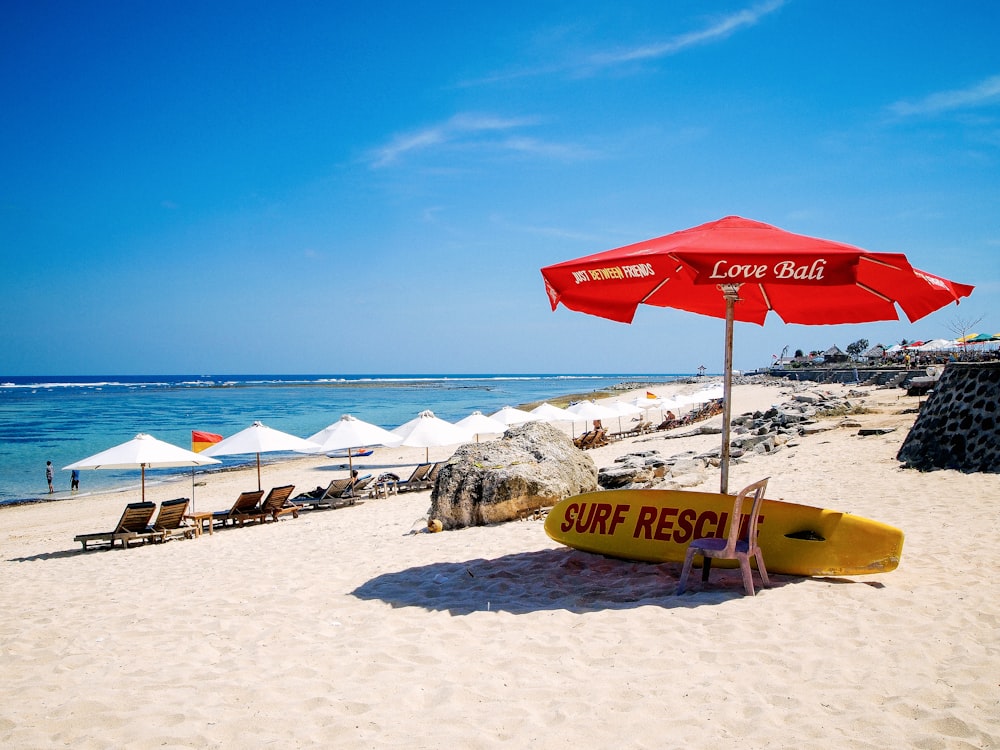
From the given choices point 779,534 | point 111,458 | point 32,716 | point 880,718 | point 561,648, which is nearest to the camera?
point 880,718

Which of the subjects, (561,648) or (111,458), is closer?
(561,648)

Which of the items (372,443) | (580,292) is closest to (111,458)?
(372,443)

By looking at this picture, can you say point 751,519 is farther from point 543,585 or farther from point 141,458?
point 141,458

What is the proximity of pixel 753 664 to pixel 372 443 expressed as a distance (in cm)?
1196

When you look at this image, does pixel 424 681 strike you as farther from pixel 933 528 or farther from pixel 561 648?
pixel 933 528

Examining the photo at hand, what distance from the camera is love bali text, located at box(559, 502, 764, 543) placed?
476 centimetres

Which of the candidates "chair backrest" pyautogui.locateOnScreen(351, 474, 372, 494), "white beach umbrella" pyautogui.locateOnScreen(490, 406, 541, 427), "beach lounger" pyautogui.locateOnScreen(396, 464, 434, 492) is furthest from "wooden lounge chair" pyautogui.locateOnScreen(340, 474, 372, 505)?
"white beach umbrella" pyautogui.locateOnScreen(490, 406, 541, 427)

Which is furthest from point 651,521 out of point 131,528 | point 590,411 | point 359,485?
point 590,411

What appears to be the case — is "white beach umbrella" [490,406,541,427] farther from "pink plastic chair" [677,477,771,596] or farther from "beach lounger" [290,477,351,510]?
"pink plastic chair" [677,477,771,596]

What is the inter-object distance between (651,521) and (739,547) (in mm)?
955

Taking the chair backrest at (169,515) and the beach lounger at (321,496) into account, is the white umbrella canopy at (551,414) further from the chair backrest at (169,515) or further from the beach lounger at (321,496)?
the chair backrest at (169,515)

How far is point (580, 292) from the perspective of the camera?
4.86 metres

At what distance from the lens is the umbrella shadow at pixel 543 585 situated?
4328 mm

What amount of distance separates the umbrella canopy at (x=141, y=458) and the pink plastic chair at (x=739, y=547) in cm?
911
